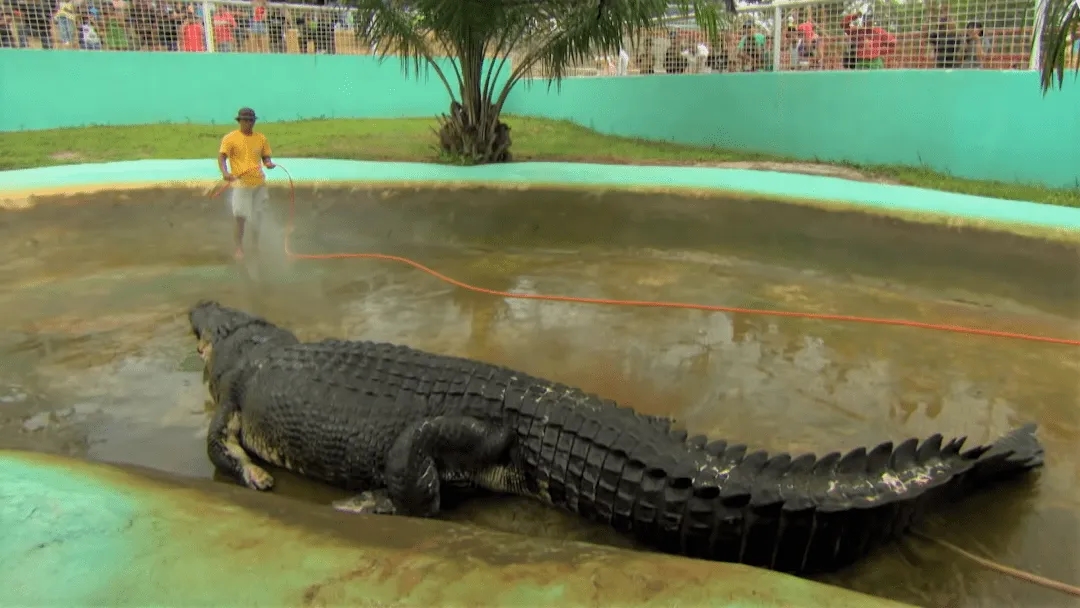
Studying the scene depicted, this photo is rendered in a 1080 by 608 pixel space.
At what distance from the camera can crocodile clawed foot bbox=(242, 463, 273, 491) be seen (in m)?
2.58

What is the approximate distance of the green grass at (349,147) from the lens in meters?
7.99

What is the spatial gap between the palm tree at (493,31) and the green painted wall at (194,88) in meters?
5.16

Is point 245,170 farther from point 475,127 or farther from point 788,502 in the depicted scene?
point 788,502

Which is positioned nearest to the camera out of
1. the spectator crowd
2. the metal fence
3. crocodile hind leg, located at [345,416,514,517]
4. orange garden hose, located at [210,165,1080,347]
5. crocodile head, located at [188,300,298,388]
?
crocodile hind leg, located at [345,416,514,517]

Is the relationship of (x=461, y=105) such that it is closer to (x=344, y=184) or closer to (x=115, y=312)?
(x=344, y=184)

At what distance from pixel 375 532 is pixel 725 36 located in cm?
1002

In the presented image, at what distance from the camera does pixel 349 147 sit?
9641 mm

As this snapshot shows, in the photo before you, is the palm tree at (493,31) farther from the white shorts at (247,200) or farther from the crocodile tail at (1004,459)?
the crocodile tail at (1004,459)

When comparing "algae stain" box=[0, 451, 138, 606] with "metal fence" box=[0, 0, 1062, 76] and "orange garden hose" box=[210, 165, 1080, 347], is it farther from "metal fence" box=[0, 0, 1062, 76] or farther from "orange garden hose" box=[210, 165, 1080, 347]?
"metal fence" box=[0, 0, 1062, 76]

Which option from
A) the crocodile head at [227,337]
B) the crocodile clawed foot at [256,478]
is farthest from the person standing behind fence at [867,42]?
the crocodile clawed foot at [256,478]

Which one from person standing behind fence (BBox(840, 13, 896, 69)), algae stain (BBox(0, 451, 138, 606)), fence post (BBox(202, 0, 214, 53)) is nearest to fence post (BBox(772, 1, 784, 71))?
person standing behind fence (BBox(840, 13, 896, 69))

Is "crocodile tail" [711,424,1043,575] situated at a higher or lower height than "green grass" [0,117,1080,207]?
lower

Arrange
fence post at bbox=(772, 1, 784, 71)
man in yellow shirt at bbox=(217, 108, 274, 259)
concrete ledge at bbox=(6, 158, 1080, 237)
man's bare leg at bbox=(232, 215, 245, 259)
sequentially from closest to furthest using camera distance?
concrete ledge at bbox=(6, 158, 1080, 237) → man in yellow shirt at bbox=(217, 108, 274, 259) → man's bare leg at bbox=(232, 215, 245, 259) → fence post at bbox=(772, 1, 784, 71)

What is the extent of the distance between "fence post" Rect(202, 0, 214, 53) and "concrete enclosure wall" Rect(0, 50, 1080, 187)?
34cm
